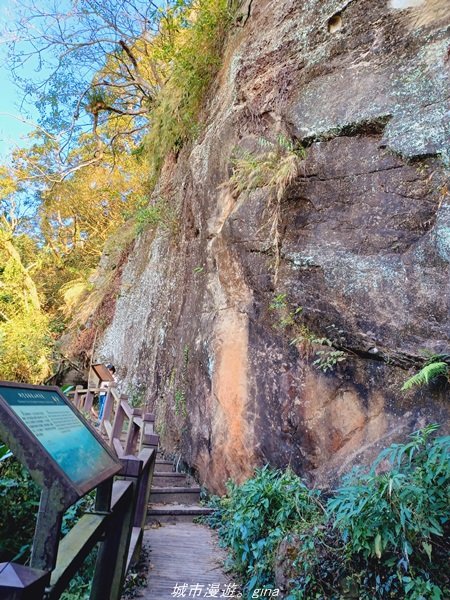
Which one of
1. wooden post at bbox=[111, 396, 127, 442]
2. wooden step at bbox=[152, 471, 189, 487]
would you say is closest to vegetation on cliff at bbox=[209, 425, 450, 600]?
wooden step at bbox=[152, 471, 189, 487]

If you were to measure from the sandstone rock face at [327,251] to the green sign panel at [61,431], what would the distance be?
2.86 meters

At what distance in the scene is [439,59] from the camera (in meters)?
4.27

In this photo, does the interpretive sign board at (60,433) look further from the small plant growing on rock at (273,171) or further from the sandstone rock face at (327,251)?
the small plant growing on rock at (273,171)

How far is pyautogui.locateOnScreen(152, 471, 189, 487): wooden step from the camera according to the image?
607 cm

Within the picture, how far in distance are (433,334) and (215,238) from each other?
A: 3504mm

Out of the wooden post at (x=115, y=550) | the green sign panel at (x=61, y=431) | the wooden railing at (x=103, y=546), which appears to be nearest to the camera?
the wooden railing at (x=103, y=546)

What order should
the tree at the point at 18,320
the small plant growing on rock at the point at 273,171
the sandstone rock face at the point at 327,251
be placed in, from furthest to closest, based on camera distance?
the tree at the point at 18,320, the small plant growing on rock at the point at 273,171, the sandstone rock face at the point at 327,251

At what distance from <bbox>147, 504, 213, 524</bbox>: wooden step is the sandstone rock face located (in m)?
0.41

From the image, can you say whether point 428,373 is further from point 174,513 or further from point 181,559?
point 174,513

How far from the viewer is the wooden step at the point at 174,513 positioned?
5023mm

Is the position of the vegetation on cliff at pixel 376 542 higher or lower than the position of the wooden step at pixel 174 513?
higher

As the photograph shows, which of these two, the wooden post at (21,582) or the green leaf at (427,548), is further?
the green leaf at (427,548)

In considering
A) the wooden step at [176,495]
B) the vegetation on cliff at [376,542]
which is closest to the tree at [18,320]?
the wooden step at [176,495]

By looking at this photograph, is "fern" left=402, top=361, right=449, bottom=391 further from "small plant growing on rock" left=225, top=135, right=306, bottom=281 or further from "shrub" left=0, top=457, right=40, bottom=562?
"shrub" left=0, top=457, right=40, bottom=562
